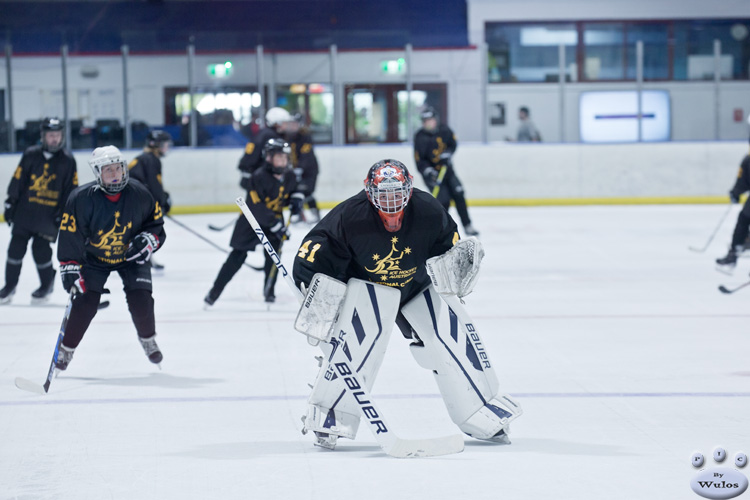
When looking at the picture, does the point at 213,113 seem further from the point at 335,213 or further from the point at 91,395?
the point at 335,213

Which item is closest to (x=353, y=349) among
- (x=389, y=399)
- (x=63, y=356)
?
(x=389, y=399)

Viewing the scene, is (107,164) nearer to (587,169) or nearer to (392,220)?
(392,220)

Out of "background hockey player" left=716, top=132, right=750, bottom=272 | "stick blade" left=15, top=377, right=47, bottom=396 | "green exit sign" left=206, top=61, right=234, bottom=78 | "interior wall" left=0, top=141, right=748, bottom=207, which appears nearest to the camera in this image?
"stick blade" left=15, top=377, right=47, bottom=396

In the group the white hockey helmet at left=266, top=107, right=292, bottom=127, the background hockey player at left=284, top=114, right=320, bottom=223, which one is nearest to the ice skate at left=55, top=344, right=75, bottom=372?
the white hockey helmet at left=266, top=107, right=292, bottom=127

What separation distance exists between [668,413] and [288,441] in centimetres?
148

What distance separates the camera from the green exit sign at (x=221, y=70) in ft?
47.0

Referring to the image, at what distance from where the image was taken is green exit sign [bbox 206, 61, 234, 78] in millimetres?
14328

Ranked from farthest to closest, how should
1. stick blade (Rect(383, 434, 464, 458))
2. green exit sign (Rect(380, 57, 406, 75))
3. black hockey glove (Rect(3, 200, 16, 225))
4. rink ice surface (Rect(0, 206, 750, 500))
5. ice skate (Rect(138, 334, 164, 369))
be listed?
green exit sign (Rect(380, 57, 406, 75)), black hockey glove (Rect(3, 200, 16, 225)), ice skate (Rect(138, 334, 164, 369)), stick blade (Rect(383, 434, 464, 458)), rink ice surface (Rect(0, 206, 750, 500))

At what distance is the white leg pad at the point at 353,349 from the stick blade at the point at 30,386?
59.5 inches

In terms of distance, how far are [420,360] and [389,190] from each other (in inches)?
25.9

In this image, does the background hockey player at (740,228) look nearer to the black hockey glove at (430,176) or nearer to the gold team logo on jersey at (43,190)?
the black hockey glove at (430,176)

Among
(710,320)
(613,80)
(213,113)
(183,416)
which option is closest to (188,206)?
(213,113)

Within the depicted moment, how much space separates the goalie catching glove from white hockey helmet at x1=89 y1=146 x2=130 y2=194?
1.77m

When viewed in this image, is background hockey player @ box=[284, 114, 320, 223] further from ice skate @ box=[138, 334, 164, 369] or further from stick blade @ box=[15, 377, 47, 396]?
stick blade @ box=[15, 377, 47, 396]
